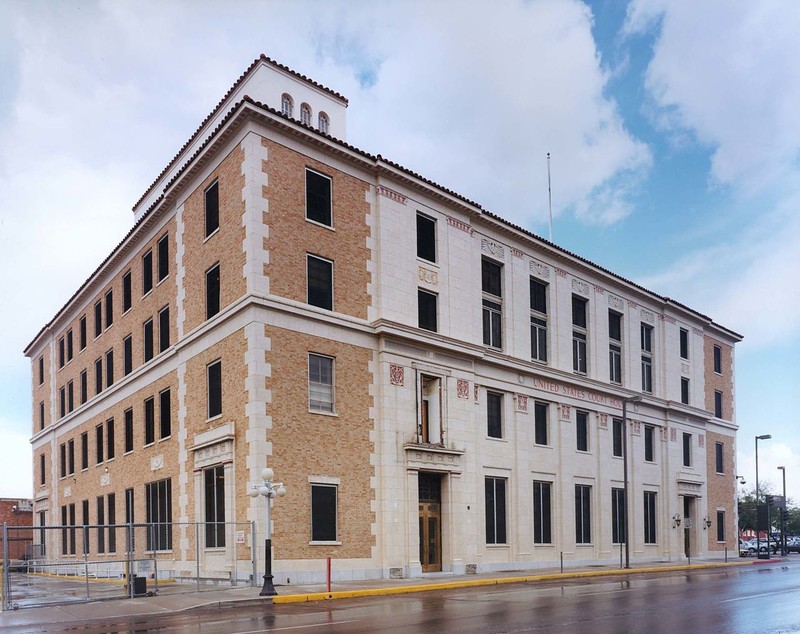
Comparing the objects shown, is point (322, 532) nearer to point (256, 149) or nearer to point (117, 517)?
point (256, 149)

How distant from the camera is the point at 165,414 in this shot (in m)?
34.6

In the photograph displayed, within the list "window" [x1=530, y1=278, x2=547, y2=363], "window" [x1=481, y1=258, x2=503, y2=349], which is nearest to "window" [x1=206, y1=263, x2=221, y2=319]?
"window" [x1=481, y1=258, x2=503, y2=349]

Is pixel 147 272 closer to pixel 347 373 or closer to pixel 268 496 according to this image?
pixel 347 373

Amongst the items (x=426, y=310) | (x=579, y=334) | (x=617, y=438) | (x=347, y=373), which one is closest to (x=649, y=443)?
(x=617, y=438)

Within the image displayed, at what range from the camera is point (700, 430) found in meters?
53.1

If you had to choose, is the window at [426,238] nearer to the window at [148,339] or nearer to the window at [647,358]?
the window at [148,339]

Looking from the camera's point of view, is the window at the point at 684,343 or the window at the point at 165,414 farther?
the window at the point at 684,343

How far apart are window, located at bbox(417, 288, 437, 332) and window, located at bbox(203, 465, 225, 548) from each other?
9.99m

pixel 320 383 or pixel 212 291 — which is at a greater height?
pixel 212 291

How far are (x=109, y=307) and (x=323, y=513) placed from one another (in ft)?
70.3

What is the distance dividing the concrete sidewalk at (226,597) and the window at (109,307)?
19375mm

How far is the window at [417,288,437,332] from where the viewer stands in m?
33.3

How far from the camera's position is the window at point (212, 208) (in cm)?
3091

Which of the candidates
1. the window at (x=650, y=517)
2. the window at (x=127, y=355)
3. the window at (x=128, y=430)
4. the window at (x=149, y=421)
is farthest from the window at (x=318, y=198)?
the window at (x=650, y=517)
